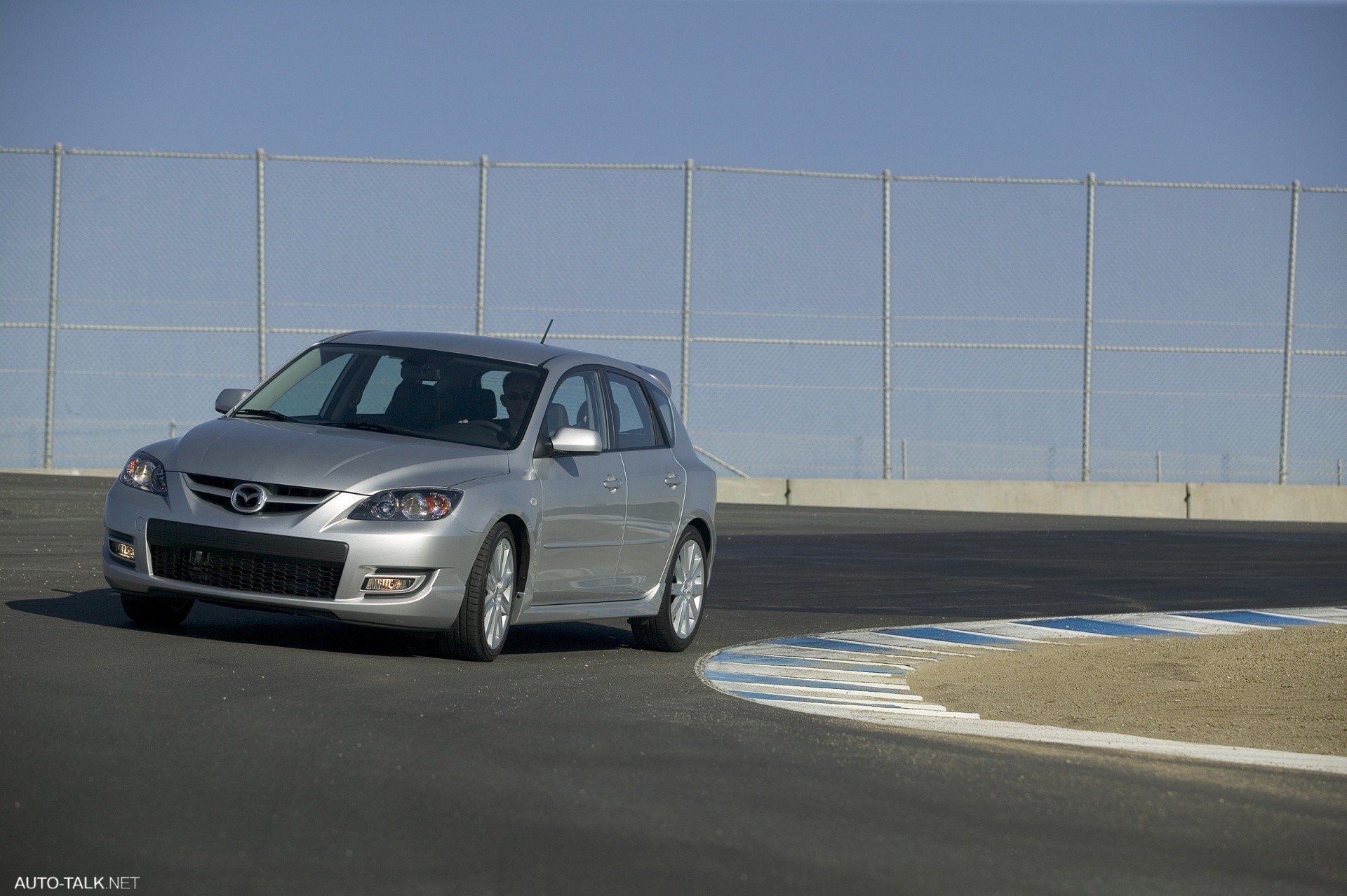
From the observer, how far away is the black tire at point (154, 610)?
1038 cm

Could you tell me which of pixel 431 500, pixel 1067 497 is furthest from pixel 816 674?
pixel 1067 497

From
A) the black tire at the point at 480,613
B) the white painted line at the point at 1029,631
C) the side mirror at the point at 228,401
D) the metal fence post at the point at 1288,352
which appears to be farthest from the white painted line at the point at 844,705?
the metal fence post at the point at 1288,352

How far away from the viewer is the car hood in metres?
9.48

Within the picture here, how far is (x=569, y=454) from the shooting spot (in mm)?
10625

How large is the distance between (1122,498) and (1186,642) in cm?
1613

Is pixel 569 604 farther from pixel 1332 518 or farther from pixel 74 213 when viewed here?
pixel 1332 518

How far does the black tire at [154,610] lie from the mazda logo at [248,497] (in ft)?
3.50

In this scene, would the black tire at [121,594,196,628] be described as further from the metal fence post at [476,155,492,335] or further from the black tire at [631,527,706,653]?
the metal fence post at [476,155,492,335]

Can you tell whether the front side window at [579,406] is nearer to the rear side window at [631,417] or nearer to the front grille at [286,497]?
the rear side window at [631,417]

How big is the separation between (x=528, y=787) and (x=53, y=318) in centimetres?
2002

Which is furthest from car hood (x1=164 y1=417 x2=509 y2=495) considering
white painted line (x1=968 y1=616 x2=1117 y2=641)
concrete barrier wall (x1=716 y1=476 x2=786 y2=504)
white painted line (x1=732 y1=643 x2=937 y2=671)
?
concrete barrier wall (x1=716 y1=476 x2=786 y2=504)

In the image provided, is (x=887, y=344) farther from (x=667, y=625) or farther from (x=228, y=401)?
(x=228, y=401)

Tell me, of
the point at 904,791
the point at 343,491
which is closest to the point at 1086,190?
the point at 343,491

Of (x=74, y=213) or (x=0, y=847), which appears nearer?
(x=0, y=847)
